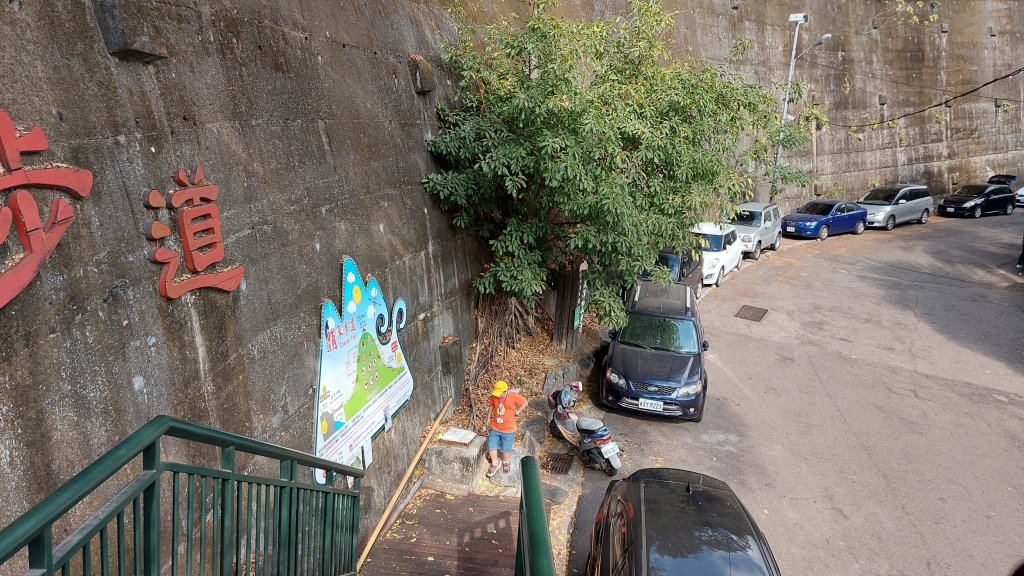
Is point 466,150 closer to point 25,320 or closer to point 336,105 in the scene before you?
point 336,105

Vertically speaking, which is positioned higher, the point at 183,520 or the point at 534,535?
the point at 534,535

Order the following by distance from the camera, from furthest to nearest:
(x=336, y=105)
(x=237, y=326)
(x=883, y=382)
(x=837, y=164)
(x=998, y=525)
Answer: (x=837, y=164) < (x=883, y=382) < (x=998, y=525) < (x=336, y=105) < (x=237, y=326)

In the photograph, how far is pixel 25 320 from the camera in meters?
3.10

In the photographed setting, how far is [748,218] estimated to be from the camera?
18938 mm

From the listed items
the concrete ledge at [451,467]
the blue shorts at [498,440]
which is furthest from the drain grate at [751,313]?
the concrete ledge at [451,467]

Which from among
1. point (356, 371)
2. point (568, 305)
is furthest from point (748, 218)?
point (356, 371)

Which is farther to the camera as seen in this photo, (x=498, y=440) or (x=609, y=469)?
(x=609, y=469)

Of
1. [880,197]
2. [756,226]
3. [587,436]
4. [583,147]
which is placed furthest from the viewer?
[880,197]

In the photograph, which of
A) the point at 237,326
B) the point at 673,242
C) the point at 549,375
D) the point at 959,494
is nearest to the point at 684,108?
the point at 673,242

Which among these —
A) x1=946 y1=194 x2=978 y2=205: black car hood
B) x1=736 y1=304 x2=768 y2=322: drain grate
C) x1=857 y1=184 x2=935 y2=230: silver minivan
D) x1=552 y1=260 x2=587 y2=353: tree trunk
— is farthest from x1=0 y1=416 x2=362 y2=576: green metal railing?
x1=946 y1=194 x2=978 y2=205: black car hood

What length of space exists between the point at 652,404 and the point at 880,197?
62.5 ft

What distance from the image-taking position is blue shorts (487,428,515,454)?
7.75 metres

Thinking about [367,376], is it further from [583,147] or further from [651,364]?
[651,364]

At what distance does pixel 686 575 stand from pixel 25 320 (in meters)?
4.44
